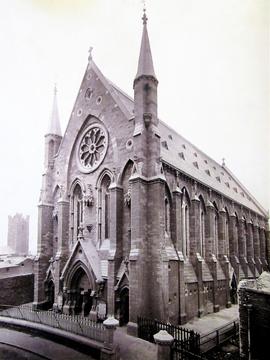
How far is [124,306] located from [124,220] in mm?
4537

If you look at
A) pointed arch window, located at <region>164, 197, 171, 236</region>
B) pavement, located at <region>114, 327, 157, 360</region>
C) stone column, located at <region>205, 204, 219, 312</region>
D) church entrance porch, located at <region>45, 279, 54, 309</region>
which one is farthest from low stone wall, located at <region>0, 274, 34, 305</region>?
stone column, located at <region>205, 204, 219, 312</region>

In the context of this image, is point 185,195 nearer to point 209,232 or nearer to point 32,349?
point 209,232

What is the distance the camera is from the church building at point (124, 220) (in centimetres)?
1519

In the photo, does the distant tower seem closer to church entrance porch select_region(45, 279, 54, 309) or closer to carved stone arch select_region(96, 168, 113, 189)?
church entrance porch select_region(45, 279, 54, 309)

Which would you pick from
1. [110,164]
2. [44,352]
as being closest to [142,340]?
[44,352]

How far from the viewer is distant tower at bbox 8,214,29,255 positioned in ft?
182

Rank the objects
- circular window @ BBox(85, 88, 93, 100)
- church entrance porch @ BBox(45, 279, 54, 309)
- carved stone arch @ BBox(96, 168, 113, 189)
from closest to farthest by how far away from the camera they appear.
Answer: carved stone arch @ BBox(96, 168, 113, 189)
church entrance porch @ BBox(45, 279, 54, 309)
circular window @ BBox(85, 88, 93, 100)

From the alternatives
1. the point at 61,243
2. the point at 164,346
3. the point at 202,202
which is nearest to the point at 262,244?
the point at 202,202

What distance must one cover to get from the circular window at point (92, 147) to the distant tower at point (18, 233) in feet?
127

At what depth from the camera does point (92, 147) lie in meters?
20.2

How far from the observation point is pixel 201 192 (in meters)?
22.9

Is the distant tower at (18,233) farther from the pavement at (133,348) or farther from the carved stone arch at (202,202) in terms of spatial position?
the pavement at (133,348)

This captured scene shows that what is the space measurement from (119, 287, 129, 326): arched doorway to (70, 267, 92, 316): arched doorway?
2.77 m

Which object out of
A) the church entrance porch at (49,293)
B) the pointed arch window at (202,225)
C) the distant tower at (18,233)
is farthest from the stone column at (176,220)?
the distant tower at (18,233)
